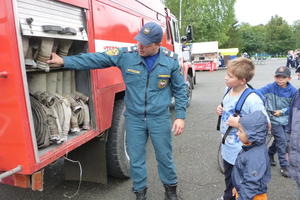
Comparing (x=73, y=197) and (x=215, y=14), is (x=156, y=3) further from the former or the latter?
(x=215, y=14)

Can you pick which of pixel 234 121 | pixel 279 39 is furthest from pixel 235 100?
pixel 279 39

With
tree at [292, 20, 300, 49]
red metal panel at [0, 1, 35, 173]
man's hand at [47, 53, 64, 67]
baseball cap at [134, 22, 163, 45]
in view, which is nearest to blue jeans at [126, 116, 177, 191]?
baseball cap at [134, 22, 163, 45]

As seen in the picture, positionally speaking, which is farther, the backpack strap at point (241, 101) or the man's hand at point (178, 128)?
the man's hand at point (178, 128)

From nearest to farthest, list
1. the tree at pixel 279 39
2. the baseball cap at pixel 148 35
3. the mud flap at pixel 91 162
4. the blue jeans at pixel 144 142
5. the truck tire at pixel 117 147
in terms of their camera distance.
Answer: the baseball cap at pixel 148 35 < the blue jeans at pixel 144 142 < the mud flap at pixel 91 162 < the truck tire at pixel 117 147 < the tree at pixel 279 39

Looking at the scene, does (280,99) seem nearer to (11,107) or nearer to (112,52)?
(112,52)

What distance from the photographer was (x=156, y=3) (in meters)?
5.52

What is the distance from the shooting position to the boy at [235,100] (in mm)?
2422

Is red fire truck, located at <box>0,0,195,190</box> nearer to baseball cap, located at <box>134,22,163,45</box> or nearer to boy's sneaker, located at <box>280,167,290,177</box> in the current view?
baseball cap, located at <box>134,22,163,45</box>

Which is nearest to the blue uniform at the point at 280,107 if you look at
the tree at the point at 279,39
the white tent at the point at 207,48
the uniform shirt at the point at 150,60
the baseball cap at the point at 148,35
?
the uniform shirt at the point at 150,60

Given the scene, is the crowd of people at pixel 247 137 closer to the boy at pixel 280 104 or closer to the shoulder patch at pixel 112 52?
the boy at pixel 280 104

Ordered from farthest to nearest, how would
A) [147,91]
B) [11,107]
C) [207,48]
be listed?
[207,48]
[147,91]
[11,107]

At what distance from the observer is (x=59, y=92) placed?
9.37 feet

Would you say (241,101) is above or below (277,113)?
→ above

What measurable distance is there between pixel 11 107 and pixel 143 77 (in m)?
1.24
